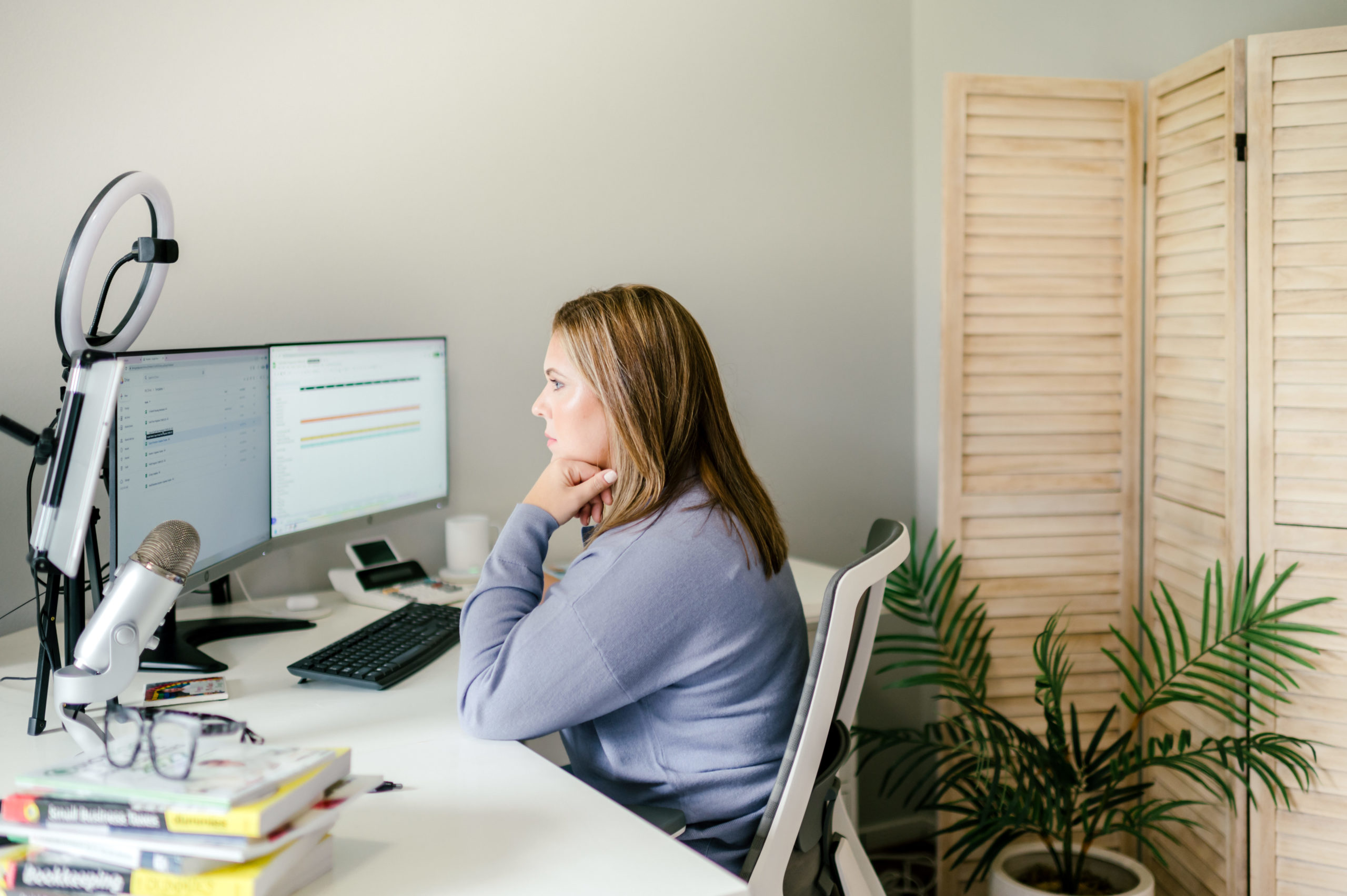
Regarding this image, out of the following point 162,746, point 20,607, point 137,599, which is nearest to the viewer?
point 162,746

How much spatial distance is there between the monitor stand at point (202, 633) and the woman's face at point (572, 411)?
0.64m

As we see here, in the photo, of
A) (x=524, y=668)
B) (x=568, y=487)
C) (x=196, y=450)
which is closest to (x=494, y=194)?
(x=196, y=450)

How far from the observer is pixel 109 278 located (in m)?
1.36

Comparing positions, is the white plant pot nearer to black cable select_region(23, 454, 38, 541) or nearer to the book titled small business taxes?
the book titled small business taxes

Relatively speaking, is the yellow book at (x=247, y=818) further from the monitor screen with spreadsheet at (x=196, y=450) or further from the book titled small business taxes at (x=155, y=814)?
the monitor screen with spreadsheet at (x=196, y=450)

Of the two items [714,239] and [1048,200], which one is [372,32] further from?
[1048,200]

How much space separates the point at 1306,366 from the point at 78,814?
203cm

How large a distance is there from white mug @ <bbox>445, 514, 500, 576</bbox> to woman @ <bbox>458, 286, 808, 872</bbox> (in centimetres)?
77

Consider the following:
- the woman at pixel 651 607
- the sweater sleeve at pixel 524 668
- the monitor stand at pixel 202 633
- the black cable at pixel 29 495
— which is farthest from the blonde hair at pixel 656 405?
the black cable at pixel 29 495

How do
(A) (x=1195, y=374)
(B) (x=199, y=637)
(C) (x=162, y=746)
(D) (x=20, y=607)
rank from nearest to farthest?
(C) (x=162, y=746) < (B) (x=199, y=637) < (D) (x=20, y=607) < (A) (x=1195, y=374)

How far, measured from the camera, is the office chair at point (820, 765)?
3.41 ft

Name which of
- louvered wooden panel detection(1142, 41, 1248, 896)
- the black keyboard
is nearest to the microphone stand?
the black keyboard

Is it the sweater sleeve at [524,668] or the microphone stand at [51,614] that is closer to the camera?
the sweater sleeve at [524,668]

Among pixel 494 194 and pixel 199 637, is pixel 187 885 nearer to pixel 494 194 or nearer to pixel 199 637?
pixel 199 637
